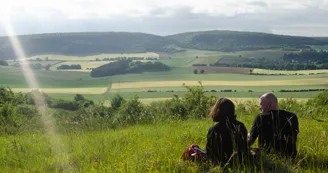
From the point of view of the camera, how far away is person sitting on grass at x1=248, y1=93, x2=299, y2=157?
527 cm

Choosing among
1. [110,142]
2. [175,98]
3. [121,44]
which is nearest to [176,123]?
[110,142]

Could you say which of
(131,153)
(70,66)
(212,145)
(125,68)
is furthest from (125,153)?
(70,66)

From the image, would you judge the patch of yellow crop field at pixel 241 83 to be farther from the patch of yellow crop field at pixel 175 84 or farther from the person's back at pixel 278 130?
the person's back at pixel 278 130

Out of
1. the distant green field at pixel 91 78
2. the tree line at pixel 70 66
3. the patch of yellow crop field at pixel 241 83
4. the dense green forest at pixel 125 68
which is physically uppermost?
the tree line at pixel 70 66

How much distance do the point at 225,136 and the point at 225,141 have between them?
0.08 metres

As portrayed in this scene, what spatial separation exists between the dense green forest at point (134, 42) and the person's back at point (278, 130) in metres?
126

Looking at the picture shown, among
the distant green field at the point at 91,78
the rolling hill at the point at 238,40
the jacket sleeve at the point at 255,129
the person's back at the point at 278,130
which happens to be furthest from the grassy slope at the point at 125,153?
the rolling hill at the point at 238,40

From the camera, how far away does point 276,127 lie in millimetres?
5305

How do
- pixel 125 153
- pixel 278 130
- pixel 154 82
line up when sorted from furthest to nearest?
1. pixel 154 82
2. pixel 125 153
3. pixel 278 130

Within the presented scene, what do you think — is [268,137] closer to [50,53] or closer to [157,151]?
[157,151]

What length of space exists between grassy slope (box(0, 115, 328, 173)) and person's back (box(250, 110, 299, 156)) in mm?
303

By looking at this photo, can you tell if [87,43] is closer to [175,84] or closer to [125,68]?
[125,68]

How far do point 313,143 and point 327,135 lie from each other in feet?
1.03

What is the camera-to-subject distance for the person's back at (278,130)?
17.3 feet
